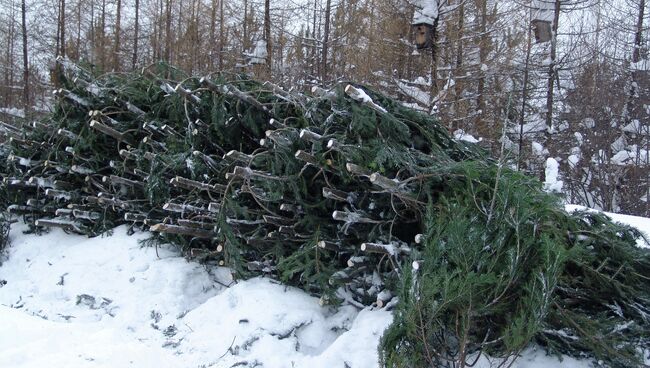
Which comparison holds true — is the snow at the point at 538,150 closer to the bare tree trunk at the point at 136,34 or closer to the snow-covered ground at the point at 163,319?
the snow-covered ground at the point at 163,319

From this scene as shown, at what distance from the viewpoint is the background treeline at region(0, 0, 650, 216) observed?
11.7 m

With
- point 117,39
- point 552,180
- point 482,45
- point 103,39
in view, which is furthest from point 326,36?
point 552,180

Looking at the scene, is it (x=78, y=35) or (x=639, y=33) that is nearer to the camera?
(x=639, y=33)

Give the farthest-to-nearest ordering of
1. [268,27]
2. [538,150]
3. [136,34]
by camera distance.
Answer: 1. [136,34]
2. [268,27]
3. [538,150]

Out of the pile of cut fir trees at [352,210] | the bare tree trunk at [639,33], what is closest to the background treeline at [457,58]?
the bare tree trunk at [639,33]

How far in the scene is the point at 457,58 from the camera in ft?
40.1

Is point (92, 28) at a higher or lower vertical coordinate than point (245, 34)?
higher

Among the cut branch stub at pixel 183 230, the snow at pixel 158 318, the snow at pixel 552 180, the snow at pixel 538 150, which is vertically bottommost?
the snow at pixel 158 318

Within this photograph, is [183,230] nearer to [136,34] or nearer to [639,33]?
[136,34]

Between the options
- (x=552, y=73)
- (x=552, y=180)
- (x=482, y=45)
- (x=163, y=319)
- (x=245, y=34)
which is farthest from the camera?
(x=245, y=34)

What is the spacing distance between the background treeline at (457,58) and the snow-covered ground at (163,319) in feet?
17.5

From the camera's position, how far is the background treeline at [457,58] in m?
11.7

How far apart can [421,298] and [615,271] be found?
144cm

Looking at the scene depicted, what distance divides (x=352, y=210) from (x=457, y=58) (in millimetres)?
8945
